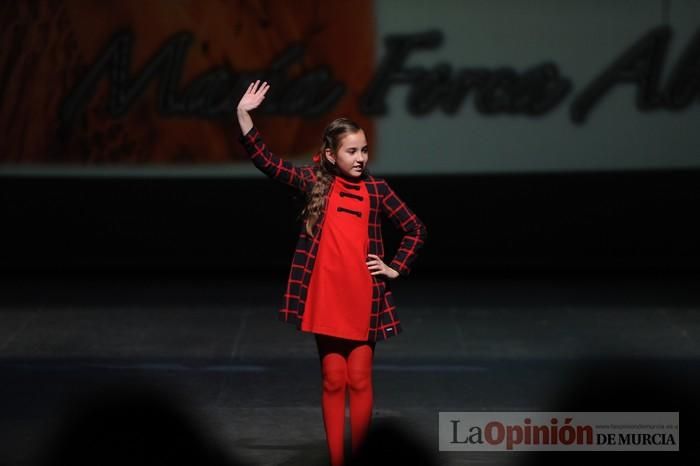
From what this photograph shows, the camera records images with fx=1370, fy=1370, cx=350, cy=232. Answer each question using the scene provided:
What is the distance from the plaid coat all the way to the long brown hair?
1.3 inches

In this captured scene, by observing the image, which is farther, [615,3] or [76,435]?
[615,3]

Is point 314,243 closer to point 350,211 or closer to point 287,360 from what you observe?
point 350,211

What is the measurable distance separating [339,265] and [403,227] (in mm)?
429

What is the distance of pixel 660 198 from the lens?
12.9m

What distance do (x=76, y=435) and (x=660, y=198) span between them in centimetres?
743

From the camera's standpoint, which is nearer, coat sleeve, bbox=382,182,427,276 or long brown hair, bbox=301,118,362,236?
long brown hair, bbox=301,118,362,236

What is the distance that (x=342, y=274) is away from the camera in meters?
5.98

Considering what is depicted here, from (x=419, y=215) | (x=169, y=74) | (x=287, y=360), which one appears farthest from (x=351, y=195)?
(x=169, y=74)

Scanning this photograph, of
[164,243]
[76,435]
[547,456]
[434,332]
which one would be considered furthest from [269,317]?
[547,456]

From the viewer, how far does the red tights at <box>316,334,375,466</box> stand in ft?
19.9

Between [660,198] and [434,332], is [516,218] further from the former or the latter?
[434,332]

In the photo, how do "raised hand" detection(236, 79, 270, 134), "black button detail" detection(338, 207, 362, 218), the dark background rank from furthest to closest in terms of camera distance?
1. the dark background
2. "black button detail" detection(338, 207, 362, 218)
3. "raised hand" detection(236, 79, 270, 134)

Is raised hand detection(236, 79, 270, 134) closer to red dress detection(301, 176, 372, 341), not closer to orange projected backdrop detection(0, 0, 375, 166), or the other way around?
red dress detection(301, 176, 372, 341)

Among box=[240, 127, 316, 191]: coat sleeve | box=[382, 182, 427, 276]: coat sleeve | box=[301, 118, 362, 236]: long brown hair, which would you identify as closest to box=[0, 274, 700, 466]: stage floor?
box=[382, 182, 427, 276]: coat sleeve
